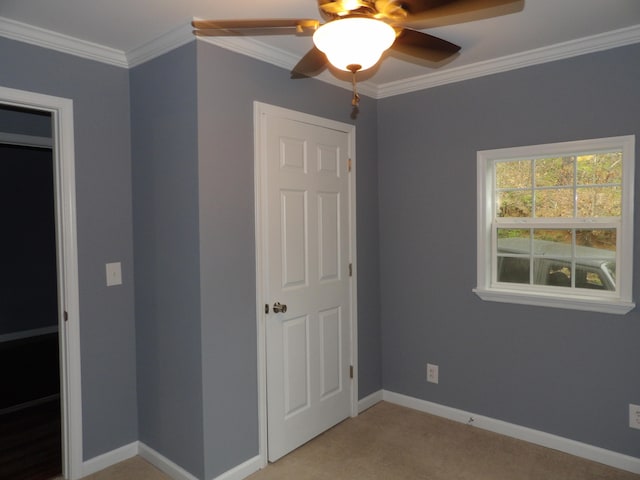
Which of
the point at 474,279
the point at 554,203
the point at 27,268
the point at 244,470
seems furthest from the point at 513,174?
the point at 27,268

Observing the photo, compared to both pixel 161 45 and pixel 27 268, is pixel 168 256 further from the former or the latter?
pixel 27 268

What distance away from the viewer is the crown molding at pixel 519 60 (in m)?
2.52

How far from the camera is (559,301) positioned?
2781mm

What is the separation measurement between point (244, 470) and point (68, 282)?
1.44 metres

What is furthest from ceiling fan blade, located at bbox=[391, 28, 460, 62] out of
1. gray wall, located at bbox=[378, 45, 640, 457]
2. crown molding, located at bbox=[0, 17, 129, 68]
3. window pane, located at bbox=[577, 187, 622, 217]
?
crown molding, located at bbox=[0, 17, 129, 68]

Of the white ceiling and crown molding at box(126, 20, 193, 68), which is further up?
the white ceiling

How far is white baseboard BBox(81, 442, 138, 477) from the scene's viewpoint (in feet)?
8.65

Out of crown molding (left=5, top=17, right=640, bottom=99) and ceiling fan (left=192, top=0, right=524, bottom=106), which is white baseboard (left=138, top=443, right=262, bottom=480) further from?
crown molding (left=5, top=17, right=640, bottom=99)

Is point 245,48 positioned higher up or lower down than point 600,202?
higher up

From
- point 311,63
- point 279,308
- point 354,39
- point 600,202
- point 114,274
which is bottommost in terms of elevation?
point 279,308

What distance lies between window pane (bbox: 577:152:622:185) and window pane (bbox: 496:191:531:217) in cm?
33

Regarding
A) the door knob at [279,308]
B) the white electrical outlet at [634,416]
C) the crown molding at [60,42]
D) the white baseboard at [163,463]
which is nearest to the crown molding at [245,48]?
the crown molding at [60,42]

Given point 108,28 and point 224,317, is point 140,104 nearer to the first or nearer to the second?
point 108,28

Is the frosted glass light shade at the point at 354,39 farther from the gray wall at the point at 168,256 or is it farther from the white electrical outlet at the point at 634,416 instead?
the white electrical outlet at the point at 634,416
